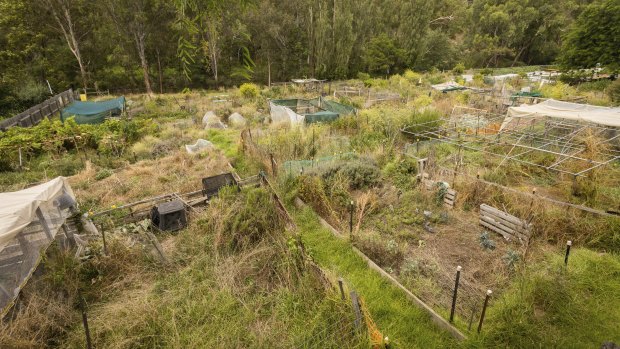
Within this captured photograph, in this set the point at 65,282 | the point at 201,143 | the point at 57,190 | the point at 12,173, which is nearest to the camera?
the point at 65,282

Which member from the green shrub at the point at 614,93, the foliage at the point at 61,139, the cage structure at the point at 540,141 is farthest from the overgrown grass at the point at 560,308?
the green shrub at the point at 614,93

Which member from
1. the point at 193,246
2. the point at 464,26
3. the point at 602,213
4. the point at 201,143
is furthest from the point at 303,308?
the point at 464,26

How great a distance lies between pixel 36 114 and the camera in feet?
51.2

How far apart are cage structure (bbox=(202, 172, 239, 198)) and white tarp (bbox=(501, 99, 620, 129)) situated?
33.8 feet

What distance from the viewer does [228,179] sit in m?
8.34

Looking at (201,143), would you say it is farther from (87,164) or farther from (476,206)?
(476,206)

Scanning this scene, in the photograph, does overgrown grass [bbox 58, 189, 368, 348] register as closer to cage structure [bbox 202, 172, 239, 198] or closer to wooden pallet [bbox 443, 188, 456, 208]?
cage structure [bbox 202, 172, 239, 198]

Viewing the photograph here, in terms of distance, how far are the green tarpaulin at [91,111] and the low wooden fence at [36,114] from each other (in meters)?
1.36

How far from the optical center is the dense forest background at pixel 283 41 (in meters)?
24.5

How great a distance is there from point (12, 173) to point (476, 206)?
47.2 ft

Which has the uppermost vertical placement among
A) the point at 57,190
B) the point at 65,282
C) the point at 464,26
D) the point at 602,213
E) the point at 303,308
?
the point at 464,26

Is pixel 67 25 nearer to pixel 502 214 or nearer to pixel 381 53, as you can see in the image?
pixel 381 53

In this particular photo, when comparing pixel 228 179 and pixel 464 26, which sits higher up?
pixel 464 26

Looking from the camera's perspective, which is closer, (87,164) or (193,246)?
(193,246)
